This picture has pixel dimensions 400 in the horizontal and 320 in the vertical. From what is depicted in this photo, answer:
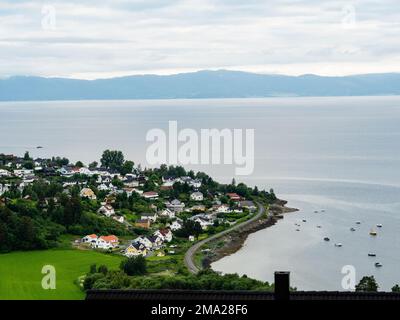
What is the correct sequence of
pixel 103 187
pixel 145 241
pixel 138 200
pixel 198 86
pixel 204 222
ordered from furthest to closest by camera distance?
pixel 198 86 < pixel 103 187 < pixel 138 200 < pixel 204 222 < pixel 145 241

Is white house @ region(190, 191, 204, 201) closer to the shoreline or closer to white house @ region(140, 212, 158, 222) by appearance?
the shoreline

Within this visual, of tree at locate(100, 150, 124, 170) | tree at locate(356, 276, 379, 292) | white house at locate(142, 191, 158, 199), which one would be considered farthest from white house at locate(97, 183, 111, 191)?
tree at locate(356, 276, 379, 292)

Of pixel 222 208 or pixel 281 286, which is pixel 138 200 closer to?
pixel 222 208

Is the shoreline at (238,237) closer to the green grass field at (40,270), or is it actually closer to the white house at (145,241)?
the white house at (145,241)

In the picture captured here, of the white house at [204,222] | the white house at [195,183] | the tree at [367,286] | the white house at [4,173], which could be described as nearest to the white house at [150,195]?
the white house at [195,183]

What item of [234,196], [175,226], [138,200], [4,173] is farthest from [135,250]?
[4,173]
